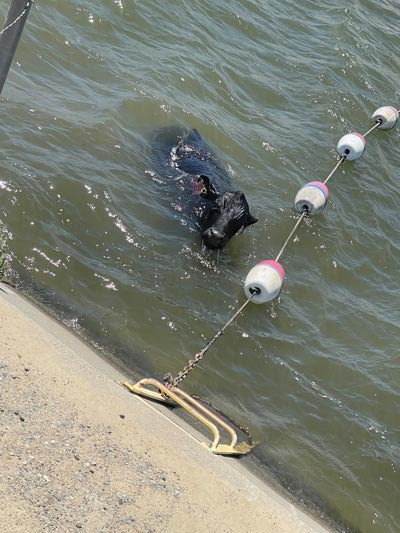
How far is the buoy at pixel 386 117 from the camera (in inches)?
613

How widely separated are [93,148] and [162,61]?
4.01m

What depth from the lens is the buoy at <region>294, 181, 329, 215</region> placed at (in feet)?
37.2

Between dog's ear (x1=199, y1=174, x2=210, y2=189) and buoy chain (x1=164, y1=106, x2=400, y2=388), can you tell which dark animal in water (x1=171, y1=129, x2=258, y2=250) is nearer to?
dog's ear (x1=199, y1=174, x2=210, y2=189)

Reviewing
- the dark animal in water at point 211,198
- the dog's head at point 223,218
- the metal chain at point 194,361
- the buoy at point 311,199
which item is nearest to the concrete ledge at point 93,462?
the metal chain at point 194,361

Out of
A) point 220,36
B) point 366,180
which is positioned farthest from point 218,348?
point 220,36

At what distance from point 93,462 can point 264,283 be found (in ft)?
14.7

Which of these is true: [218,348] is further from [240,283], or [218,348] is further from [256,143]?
[256,143]

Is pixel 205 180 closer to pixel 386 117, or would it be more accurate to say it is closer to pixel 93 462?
pixel 93 462

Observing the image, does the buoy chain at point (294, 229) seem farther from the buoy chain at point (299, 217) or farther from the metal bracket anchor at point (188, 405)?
the metal bracket anchor at point (188, 405)

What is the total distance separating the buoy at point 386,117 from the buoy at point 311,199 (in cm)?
488

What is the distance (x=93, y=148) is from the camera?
1076 centimetres

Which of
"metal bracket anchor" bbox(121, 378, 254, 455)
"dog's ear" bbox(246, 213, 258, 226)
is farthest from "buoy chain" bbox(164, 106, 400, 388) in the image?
"dog's ear" bbox(246, 213, 258, 226)

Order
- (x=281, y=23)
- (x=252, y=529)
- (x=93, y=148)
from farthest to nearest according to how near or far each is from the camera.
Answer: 1. (x=281, y=23)
2. (x=93, y=148)
3. (x=252, y=529)

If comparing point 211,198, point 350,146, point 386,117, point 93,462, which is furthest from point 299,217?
point 93,462
